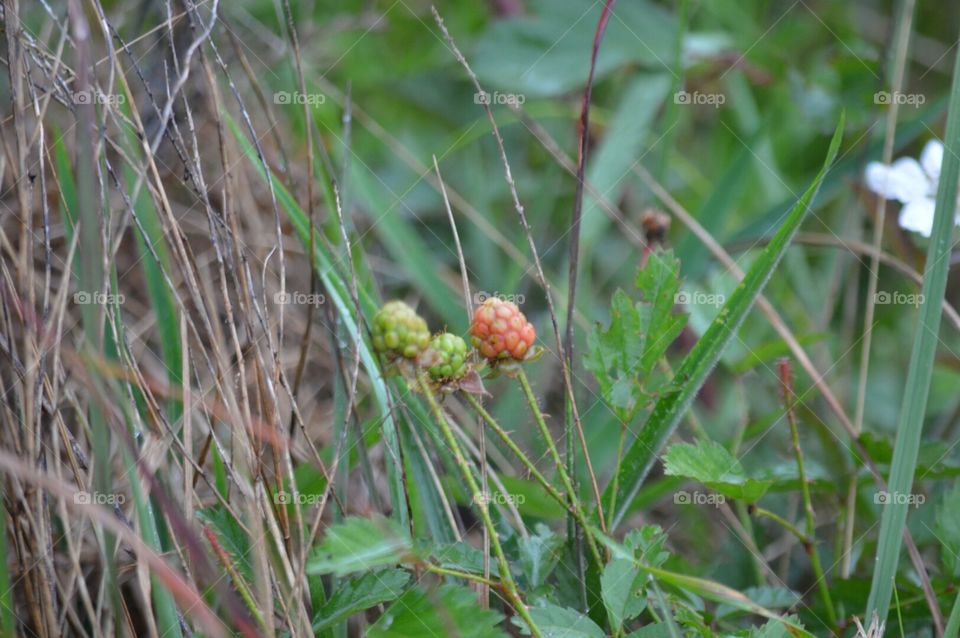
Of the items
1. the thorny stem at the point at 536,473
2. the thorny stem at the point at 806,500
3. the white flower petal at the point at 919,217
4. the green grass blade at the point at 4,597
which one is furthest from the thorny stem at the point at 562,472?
the white flower petal at the point at 919,217

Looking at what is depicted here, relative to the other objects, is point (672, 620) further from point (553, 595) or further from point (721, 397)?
point (721, 397)

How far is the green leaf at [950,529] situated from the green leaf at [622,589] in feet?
1.36

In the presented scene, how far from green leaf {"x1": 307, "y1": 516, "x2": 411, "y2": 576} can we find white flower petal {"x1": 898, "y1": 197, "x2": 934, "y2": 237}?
35.3 inches

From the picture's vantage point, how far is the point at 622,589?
2.64 ft

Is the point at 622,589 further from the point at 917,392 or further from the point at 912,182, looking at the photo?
the point at 912,182

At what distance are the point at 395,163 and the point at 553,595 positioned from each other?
1413 millimetres

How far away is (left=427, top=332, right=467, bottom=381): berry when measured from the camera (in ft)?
2.52

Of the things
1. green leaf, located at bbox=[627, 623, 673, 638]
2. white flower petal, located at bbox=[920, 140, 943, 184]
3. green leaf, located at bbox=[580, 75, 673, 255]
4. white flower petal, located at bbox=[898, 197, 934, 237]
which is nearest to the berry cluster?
green leaf, located at bbox=[627, 623, 673, 638]

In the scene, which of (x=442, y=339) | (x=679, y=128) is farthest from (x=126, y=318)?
(x=679, y=128)

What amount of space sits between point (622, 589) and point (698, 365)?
266mm

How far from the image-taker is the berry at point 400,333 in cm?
74

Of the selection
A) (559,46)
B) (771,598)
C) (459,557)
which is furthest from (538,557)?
(559,46)

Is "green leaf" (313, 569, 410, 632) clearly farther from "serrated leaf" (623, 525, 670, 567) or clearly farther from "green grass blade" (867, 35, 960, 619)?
"green grass blade" (867, 35, 960, 619)

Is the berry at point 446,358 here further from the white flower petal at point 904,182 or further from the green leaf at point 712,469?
the white flower petal at point 904,182
